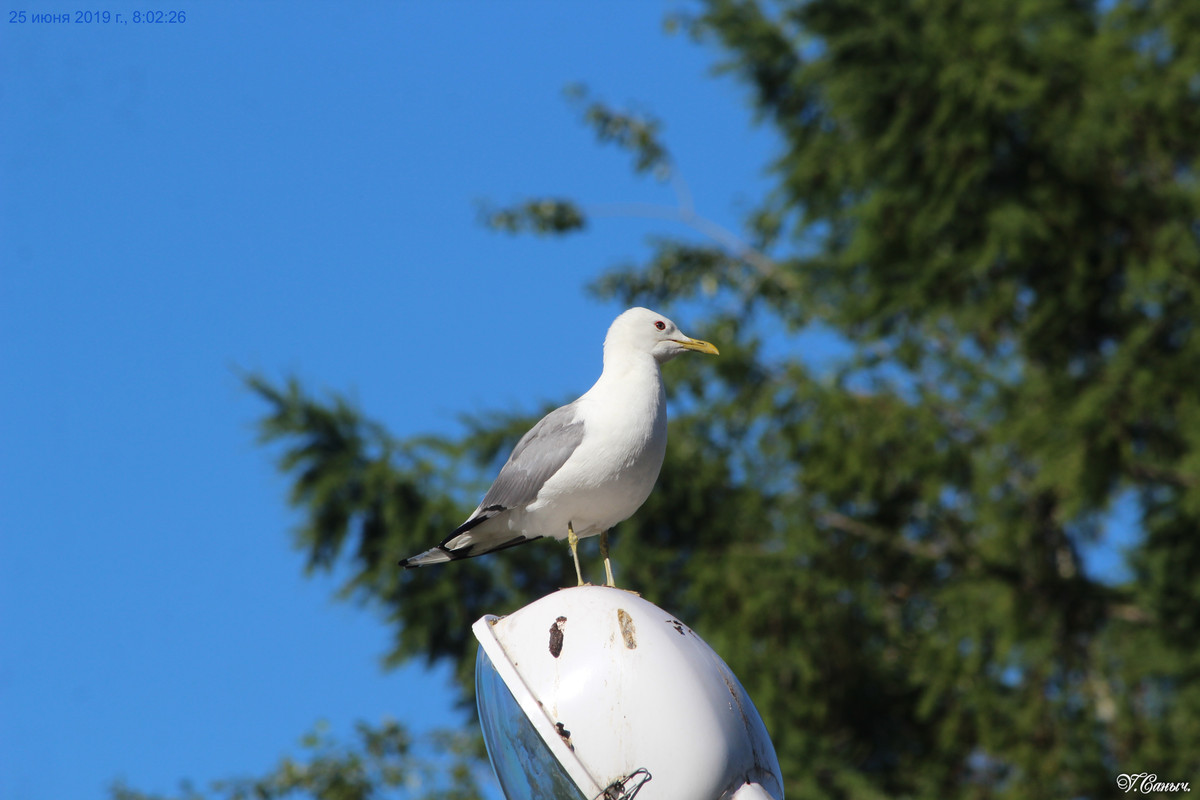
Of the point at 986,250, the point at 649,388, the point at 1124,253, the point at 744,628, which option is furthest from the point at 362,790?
the point at 649,388

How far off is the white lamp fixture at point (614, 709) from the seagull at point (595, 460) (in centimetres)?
80

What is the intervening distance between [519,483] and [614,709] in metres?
1.32

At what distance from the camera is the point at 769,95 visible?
15.2 metres

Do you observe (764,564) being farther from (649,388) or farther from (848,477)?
(649,388)

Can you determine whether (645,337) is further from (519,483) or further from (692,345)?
(519,483)

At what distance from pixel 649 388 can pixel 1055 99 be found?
8.38 metres

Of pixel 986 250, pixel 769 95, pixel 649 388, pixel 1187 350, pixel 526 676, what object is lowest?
pixel 526 676

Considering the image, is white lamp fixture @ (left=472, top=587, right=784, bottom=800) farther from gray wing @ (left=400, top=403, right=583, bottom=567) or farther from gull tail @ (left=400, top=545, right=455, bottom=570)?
gull tail @ (left=400, top=545, right=455, bottom=570)

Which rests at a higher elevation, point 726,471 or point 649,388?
point 726,471

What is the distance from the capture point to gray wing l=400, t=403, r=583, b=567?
388 centimetres

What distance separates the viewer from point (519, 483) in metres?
3.99

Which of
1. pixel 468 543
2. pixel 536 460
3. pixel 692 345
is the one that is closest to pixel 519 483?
pixel 536 460

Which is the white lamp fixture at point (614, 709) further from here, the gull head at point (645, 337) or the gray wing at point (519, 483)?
the gull head at point (645, 337)

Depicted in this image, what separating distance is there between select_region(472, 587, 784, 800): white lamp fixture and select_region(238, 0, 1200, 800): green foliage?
25.2ft
